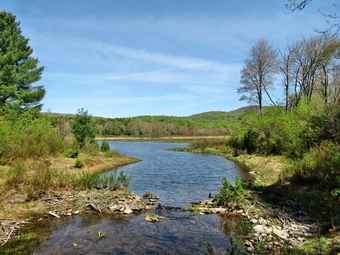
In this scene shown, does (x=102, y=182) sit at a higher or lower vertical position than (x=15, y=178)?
lower

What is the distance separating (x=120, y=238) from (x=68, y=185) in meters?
5.93

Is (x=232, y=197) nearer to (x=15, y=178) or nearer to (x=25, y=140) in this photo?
(x=15, y=178)

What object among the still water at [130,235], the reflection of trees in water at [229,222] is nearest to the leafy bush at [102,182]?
the still water at [130,235]

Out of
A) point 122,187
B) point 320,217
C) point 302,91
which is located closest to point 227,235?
point 320,217

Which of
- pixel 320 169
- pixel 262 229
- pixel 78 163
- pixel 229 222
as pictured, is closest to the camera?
pixel 262 229

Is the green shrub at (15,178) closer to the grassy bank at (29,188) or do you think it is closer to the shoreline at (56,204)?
the grassy bank at (29,188)

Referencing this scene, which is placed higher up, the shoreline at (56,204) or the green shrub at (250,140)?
the green shrub at (250,140)

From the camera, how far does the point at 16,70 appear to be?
32312 millimetres

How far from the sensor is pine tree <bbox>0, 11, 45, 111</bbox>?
28.1 m

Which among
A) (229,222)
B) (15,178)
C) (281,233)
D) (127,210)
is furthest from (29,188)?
(281,233)

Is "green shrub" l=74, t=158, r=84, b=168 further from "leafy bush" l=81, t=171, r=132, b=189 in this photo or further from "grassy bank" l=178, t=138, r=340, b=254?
"grassy bank" l=178, t=138, r=340, b=254

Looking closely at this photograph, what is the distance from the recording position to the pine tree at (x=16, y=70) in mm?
28081

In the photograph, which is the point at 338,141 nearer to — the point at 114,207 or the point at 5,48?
the point at 114,207

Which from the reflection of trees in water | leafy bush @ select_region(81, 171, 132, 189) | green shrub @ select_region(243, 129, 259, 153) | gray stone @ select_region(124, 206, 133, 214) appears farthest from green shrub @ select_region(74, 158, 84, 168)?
green shrub @ select_region(243, 129, 259, 153)
